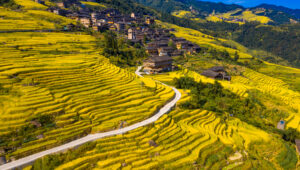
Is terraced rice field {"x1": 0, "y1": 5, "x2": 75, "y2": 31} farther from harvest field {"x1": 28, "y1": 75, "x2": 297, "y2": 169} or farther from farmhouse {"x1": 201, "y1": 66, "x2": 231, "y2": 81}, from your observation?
farmhouse {"x1": 201, "y1": 66, "x2": 231, "y2": 81}

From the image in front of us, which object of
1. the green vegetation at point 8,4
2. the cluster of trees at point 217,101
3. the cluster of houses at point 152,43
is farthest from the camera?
the green vegetation at point 8,4

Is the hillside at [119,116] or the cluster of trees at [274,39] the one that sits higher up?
the cluster of trees at [274,39]

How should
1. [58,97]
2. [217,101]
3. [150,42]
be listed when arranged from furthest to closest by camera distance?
[150,42], [217,101], [58,97]

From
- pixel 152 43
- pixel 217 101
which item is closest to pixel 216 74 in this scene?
pixel 217 101

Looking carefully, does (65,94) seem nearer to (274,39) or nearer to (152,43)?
(152,43)

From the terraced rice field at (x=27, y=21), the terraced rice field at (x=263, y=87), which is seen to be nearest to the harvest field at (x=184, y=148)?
the terraced rice field at (x=263, y=87)

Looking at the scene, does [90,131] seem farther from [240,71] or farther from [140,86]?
[240,71]

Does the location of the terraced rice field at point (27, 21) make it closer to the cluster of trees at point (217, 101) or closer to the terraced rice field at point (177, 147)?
the cluster of trees at point (217, 101)

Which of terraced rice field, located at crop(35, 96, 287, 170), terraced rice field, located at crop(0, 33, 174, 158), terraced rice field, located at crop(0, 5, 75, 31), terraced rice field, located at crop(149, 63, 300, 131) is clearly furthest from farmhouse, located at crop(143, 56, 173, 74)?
terraced rice field, located at crop(0, 5, 75, 31)
